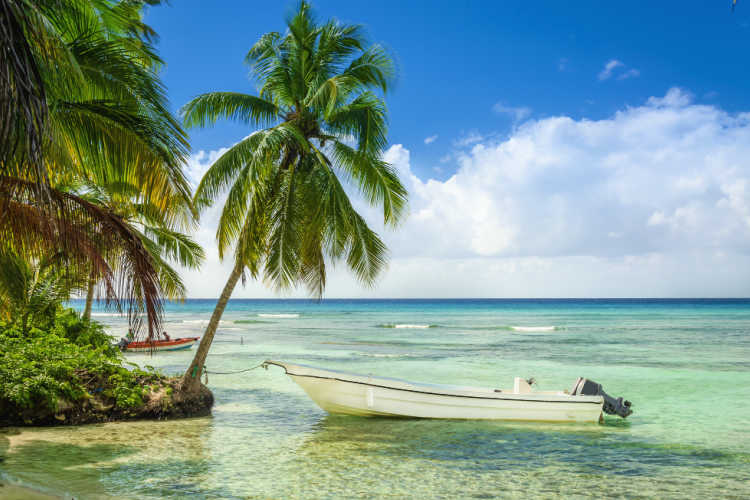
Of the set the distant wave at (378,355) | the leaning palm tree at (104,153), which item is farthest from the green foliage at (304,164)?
the distant wave at (378,355)

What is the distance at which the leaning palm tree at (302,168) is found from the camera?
1065 centimetres

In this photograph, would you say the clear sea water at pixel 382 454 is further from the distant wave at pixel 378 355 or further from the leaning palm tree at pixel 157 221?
the distant wave at pixel 378 355

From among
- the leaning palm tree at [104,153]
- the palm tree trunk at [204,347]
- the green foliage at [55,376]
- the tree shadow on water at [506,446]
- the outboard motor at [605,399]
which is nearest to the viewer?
the leaning palm tree at [104,153]

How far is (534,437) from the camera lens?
404 inches

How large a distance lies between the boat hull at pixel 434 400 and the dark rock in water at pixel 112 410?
1.93m

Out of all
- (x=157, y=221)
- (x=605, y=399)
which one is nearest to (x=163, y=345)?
(x=157, y=221)

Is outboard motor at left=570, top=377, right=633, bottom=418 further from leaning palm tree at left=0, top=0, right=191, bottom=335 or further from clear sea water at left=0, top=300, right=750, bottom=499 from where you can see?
leaning palm tree at left=0, top=0, right=191, bottom=335

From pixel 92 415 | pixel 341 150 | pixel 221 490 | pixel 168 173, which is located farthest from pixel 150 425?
pixel 341 150

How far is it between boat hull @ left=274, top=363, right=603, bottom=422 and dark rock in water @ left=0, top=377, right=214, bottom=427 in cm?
193

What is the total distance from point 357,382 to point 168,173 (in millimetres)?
5796

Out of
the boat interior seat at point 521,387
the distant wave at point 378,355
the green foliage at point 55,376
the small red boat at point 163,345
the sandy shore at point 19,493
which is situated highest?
the green foliage at point 55,376

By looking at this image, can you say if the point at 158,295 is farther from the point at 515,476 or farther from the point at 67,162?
the point at 515,476

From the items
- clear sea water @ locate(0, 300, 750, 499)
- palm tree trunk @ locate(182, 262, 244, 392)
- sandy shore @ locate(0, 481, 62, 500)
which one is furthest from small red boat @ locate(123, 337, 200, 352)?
sandy shore @ locate(0, 481, 62, 500)

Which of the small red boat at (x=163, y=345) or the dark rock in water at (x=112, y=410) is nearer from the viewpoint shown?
the dark rock in water at (x=112, y=410)
